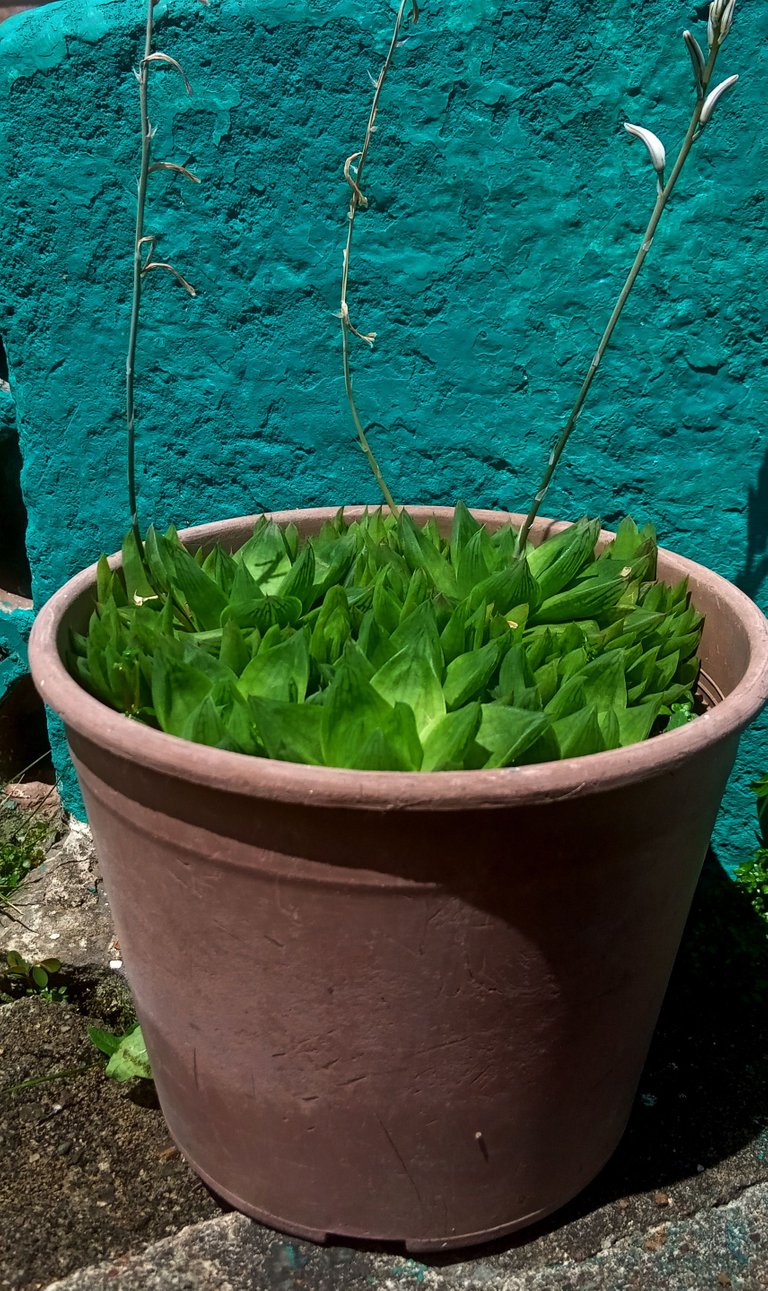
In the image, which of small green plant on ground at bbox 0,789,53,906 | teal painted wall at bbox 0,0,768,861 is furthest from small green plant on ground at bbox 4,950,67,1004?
teal painted wall at bbox 0,0,768,861

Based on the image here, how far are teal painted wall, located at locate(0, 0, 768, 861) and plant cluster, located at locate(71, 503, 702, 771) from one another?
30 cm

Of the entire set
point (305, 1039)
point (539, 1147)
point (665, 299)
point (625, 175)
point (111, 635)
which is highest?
point (625, 175)

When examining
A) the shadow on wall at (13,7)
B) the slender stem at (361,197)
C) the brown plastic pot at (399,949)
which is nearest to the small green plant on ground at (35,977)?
the brown plastic pot at (399,949)

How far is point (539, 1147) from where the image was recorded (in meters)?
1.30

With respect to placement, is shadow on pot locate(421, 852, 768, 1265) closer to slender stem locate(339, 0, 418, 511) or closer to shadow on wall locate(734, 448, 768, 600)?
shadow on wall locate(734, 448, 768, 600)

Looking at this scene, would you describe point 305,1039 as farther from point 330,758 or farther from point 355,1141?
point 330,758

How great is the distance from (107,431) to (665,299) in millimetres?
978

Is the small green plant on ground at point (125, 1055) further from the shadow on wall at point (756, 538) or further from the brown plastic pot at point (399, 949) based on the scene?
the shadow on wall at point (756, 538)

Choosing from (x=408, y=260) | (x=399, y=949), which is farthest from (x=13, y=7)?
(x=399, y=949)

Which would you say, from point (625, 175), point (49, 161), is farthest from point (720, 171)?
point (49, 161)

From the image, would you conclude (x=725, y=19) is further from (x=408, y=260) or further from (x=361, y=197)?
(x=408, y=260)

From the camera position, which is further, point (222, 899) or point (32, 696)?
point (32, 696)

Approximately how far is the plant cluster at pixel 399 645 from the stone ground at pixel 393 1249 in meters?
0.66

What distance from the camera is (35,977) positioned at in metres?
1.82
